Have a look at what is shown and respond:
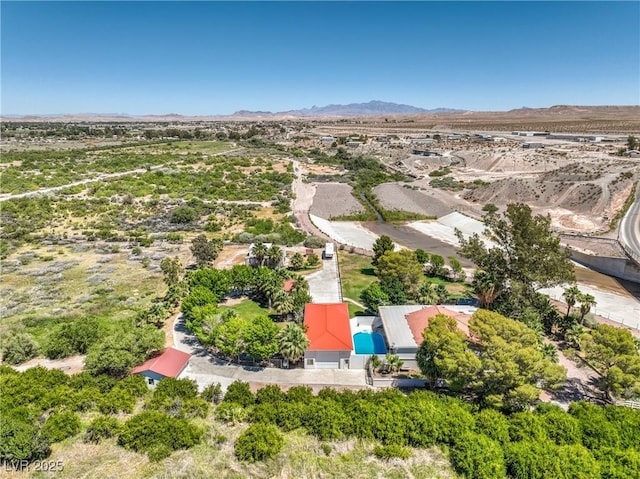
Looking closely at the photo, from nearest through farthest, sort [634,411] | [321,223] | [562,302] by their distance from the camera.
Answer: [634,411] < [562,302] < [321,223]

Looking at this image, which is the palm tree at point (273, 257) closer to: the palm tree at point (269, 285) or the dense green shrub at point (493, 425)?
the palm tree at point (269, 285)

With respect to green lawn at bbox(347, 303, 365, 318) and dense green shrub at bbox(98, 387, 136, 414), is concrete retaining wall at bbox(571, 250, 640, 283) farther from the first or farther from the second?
dense green shrub at bbox(98, 387, 136, 414)

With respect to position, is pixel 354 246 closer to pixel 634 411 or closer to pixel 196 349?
pixel 196 349

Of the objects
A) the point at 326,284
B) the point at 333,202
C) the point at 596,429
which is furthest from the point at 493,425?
the point at 333,202

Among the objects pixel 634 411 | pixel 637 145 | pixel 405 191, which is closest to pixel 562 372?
pixel 634 411

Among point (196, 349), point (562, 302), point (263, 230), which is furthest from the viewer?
point (263, 230)

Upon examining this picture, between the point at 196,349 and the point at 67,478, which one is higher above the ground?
the point at 67,478

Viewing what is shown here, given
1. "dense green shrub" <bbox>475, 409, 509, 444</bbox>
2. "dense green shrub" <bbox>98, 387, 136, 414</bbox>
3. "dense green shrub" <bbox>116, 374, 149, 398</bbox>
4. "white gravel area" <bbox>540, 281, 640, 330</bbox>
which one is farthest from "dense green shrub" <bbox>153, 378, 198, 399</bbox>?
"white gravel area" <bbox>540, 281, 640, 330</bbox>
